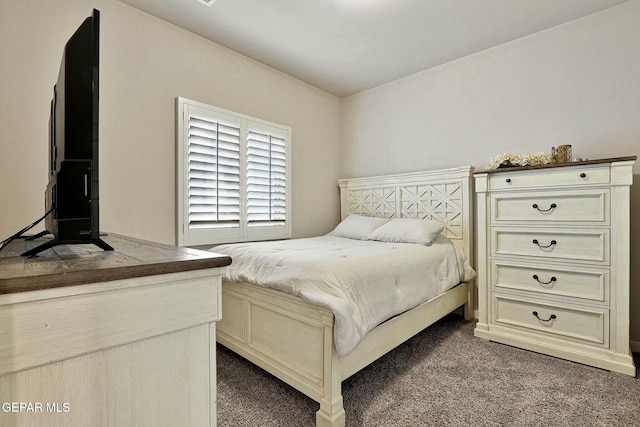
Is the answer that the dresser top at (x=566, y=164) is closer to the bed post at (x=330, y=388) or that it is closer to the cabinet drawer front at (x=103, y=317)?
the bed post at (x=330, y=388)

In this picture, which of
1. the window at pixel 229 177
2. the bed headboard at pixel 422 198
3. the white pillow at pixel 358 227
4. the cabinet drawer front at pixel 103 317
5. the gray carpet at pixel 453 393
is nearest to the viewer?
the cabinet drawer front at pixel 103 317

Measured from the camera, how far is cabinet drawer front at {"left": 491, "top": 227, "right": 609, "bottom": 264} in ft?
6.68

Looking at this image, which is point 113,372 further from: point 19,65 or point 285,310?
point 19,65

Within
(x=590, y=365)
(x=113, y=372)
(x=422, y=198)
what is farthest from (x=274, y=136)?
(x=590, y=365)

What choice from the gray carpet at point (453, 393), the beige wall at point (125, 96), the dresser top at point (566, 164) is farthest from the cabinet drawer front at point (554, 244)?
the beige wall at point (125, 96)

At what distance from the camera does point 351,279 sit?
163cm

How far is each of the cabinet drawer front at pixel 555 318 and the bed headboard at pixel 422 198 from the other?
629mm

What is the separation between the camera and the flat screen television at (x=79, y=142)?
774 mm

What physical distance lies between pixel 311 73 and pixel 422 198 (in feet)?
5.93

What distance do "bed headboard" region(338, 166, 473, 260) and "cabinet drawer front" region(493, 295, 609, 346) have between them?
629mm

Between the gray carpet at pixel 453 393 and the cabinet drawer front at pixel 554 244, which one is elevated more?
the cabinet drawer front at pixel 554 244

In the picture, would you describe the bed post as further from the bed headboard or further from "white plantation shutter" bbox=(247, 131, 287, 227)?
the bed headboard

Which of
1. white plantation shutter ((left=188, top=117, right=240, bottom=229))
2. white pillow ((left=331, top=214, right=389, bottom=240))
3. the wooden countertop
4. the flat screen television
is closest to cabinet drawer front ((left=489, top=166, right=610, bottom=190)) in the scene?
white pillow ((left=331, top=214, right=389, bottom=240))

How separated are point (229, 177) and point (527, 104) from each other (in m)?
2.73
